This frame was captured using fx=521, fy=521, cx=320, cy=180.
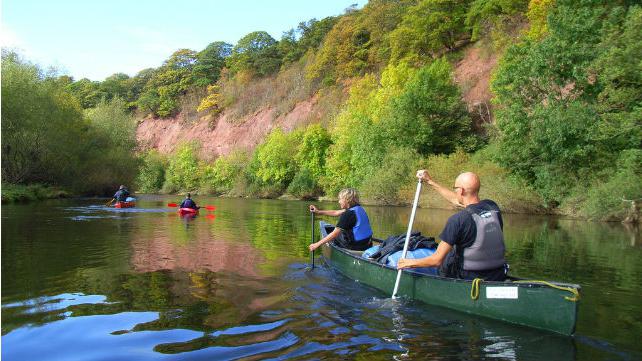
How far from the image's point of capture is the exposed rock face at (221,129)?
211 feet

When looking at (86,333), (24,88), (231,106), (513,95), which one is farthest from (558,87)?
(231,106)

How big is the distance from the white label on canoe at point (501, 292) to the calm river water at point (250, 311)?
38 centimetres

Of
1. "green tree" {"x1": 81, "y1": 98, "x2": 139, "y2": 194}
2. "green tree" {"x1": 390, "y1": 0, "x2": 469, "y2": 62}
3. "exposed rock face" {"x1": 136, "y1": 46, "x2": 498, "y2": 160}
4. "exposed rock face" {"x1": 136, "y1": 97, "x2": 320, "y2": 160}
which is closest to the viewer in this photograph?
"green tree" {"x1": 81, "y1": 98, "x2": 139, "y2": 194}

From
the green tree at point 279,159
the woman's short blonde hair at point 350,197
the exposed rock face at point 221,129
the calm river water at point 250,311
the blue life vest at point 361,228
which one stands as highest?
the exposed rock face at point 221,129

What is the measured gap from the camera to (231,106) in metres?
75.4

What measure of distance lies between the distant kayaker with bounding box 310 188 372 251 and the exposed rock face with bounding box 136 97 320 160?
5090 centimetres

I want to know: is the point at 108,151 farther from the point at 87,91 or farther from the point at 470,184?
the point at 87,91

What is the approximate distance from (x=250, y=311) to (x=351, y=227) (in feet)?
11.7

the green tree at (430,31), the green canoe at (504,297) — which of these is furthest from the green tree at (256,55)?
the green canoe at (504,297)

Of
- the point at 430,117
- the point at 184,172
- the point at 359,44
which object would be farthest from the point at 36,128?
the point at 359,44

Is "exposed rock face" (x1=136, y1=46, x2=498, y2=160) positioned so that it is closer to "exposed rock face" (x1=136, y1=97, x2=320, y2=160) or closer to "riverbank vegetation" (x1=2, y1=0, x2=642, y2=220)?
"exposed rock face" (x1=136, y1=97, x2=320, y2=160)

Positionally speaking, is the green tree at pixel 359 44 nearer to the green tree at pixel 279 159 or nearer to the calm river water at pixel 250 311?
the green tree at pixel 279 159

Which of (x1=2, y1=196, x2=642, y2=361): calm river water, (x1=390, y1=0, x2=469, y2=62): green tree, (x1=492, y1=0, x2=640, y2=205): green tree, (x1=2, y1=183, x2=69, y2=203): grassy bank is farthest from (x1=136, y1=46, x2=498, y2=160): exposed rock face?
(x1=2, y1=196, x2=642, y2=361): calm river water

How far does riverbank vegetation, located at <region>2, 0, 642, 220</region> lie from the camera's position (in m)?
25.3
